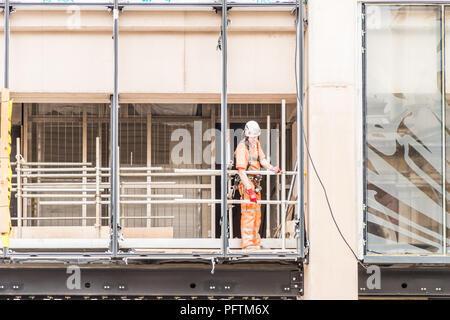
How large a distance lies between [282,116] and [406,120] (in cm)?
187

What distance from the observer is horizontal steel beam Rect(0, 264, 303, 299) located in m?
9.93

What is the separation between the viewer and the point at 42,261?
966 cm

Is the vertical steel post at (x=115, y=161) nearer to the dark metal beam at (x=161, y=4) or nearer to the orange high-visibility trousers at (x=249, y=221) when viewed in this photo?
the dark metal beam at (x=161, y=4)

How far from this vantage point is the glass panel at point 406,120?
380 inches

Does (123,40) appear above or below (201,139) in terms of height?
above

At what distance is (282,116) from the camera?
9.55 m

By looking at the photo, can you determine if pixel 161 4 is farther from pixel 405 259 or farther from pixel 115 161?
pixel 405 259

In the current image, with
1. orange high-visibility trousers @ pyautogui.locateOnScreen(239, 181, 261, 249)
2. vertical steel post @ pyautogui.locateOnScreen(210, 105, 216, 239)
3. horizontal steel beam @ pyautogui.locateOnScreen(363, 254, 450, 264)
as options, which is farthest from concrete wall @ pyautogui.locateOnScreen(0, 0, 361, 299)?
vertical steel post @ pyautogui.locateOnScreen(210, 105, 216, 239)

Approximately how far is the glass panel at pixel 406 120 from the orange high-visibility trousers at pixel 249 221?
1.85 meters

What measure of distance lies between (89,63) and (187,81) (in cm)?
156

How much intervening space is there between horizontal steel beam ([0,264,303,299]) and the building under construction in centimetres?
2

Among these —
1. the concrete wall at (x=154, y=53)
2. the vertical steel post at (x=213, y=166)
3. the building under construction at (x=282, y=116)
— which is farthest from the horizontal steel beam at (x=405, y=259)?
the vertical steel post at (x=213, y=166)
